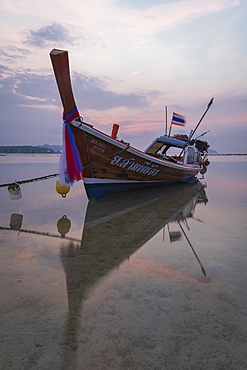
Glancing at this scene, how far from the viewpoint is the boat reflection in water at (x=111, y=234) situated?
3.16 metres

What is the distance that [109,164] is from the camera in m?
8.91

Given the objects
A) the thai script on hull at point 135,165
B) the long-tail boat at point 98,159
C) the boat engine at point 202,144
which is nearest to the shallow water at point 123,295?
the long-tail boat at point 98,159

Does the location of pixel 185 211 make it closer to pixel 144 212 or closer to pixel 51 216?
pixel 144 212

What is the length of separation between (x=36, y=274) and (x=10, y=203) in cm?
557

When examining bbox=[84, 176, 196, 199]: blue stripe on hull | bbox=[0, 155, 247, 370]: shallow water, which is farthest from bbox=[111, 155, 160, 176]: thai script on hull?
bbox=[0, 155, 247, 370]: shallow water

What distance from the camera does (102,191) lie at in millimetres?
9461

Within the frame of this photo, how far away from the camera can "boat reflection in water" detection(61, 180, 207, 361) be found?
3.16 m

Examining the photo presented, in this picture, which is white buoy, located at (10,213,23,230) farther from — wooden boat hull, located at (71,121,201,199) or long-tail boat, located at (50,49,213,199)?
wooden boat hull, located at (71,121,201,199)

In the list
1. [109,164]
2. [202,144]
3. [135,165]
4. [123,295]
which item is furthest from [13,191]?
[202,144]

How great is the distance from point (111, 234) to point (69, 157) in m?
3.31

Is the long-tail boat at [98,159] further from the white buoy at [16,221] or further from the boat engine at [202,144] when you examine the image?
the boat engine at [202,144]

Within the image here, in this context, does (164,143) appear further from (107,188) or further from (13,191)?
(13,191)

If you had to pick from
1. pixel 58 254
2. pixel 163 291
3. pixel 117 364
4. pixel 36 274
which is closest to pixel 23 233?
pixel 58 254

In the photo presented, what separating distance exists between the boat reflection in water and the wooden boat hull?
58cm
